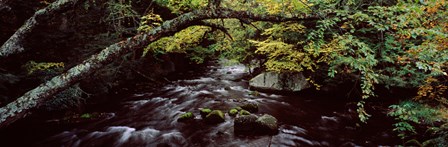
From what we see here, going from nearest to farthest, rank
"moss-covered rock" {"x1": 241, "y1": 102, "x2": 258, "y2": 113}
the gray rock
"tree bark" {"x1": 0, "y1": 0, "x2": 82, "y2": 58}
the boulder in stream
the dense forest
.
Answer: "tree bark" {"x1": 0, "y1": 0, "x2": 82, "y2": 58} → the dense forest → the boulder in stream → "moss-covered rock" {"x1": 241, "y1": 102, "x2": 258, "y2": 113} → the gray rock

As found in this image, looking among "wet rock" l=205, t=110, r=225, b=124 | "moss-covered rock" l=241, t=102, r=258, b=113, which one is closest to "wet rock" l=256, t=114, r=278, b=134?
"wet rock" l=205, t=110, r=225, b=124

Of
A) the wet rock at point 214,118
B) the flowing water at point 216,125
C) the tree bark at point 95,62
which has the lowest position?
the flowing water at point 216,125

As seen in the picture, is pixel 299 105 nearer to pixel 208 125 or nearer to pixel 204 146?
pixel 208 125

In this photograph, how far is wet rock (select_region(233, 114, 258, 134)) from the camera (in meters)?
7.24

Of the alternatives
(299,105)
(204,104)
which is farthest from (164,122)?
(299,105)

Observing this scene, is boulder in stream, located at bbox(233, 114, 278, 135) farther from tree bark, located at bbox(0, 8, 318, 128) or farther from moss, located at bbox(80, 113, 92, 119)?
moss, located at bbox(80, 113, 92, 119)

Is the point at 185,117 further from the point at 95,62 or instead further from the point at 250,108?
the point at 95,62

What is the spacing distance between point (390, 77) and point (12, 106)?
34.6 ft

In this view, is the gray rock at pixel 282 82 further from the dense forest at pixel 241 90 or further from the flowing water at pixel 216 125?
the flowing water at pixel 216 125

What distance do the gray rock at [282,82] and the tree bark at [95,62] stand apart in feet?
26.2

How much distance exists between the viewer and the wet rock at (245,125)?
7242 millimetres

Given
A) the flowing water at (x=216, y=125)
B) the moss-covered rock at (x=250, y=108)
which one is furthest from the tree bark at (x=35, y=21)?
the moss-covered rock at (x=250, y=108)

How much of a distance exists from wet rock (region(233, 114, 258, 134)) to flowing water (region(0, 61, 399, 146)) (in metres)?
0.25

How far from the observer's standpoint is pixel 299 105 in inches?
394
